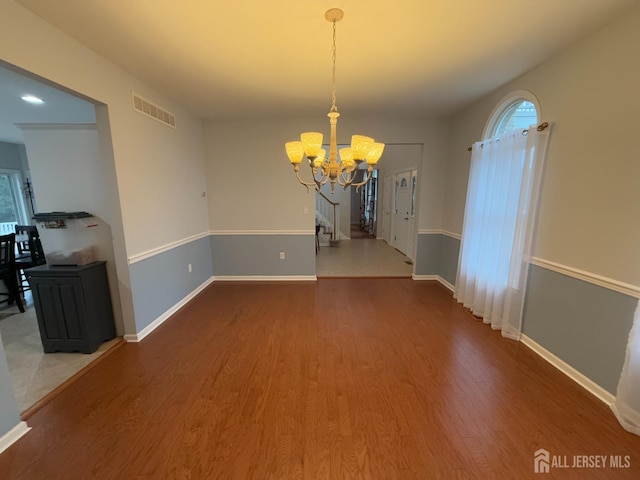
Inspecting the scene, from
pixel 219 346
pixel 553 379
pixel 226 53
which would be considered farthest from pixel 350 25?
pixel 553 379

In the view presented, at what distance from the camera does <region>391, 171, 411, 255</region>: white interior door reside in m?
6.23

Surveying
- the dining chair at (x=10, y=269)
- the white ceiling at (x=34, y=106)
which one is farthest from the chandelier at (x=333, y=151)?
the dining chair at (x=10, y=269)

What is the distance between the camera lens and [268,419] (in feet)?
5.58

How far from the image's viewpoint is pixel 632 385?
1.59m

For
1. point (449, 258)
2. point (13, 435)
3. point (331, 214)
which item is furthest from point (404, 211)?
point (13, 435)

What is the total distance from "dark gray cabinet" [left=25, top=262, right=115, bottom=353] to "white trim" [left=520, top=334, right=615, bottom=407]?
4.14 meters

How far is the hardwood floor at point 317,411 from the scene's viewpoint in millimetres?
1409

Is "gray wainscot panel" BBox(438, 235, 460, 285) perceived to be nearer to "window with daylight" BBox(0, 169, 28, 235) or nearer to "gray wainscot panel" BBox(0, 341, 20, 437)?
"gray wainscot panel" BBox(0, 341, 20, 437)

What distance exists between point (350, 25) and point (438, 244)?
348cm

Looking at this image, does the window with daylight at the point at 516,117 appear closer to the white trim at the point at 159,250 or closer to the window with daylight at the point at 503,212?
the window with daylight at the point at 503,212

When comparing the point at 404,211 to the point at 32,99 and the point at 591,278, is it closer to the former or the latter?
the point at 591,278

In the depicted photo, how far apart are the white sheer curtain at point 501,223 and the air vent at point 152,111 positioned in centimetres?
375

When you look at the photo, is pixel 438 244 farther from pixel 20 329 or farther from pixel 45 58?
pixel 20 329

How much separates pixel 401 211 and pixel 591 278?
16.1 feet
